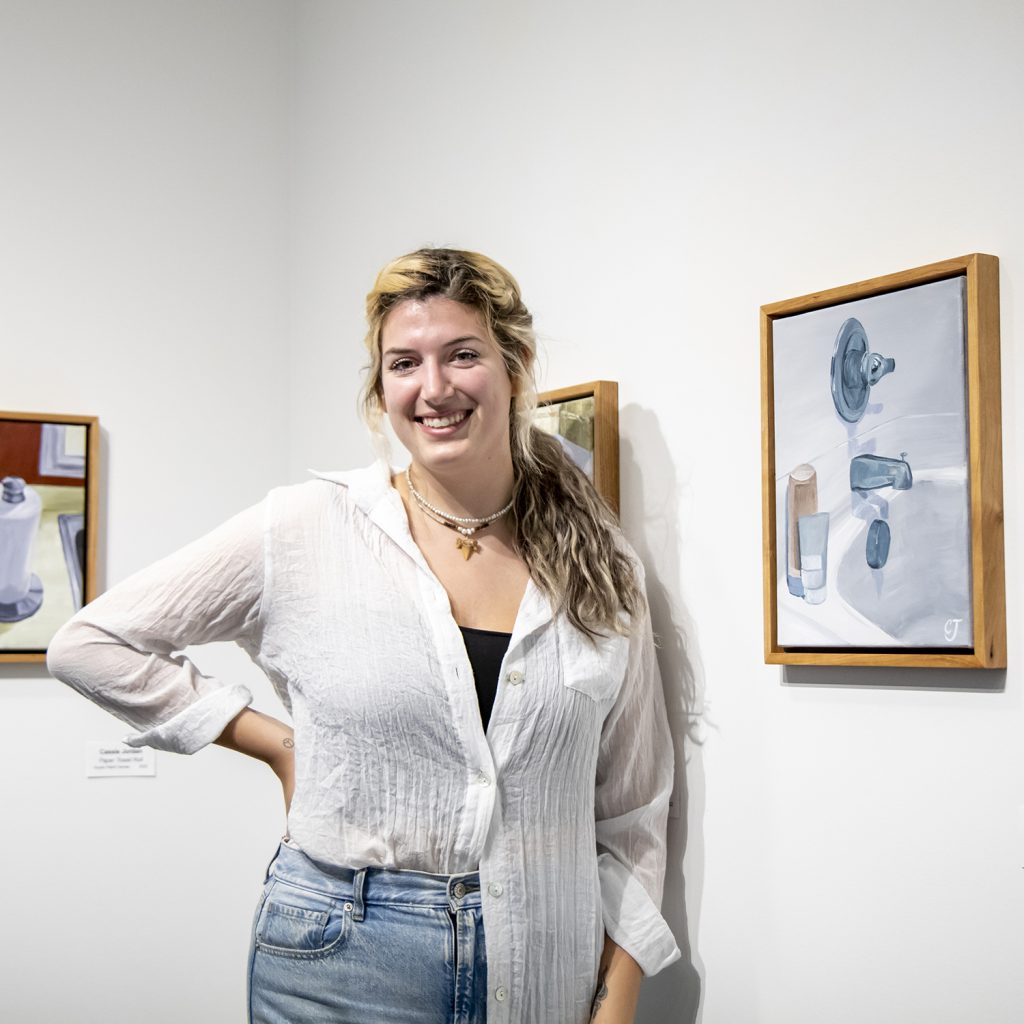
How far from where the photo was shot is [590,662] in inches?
60.2

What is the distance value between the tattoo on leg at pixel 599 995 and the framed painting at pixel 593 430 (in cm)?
62

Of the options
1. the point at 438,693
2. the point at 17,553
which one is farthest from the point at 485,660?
the point at 17,553

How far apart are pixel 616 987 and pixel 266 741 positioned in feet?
1.78

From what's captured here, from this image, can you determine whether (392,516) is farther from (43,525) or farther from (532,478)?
(43,525)

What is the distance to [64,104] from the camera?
2.45 metres

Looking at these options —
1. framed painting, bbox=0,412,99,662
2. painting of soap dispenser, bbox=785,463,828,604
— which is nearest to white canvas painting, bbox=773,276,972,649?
painting of soap dispenser, bbox=785,463,828,604

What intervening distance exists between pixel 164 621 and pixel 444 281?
0.55 meters

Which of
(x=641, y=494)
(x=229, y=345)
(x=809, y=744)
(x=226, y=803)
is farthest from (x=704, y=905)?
(x=229, y=345)

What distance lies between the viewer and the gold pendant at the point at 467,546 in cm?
160

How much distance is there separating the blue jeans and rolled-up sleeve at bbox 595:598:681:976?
21cm

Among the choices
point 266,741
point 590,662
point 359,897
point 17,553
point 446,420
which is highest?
point 446,420

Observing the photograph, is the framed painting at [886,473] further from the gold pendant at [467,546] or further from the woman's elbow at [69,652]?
the woman's elbow at [69,652]

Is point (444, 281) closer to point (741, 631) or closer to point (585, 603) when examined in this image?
point (585, 603)

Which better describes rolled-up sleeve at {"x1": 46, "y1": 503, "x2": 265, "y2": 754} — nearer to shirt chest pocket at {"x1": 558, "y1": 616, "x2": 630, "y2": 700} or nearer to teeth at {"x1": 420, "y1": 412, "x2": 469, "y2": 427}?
teeth at {"x1": 420, "y1": 412, "x2": 469, "y2": 427}
